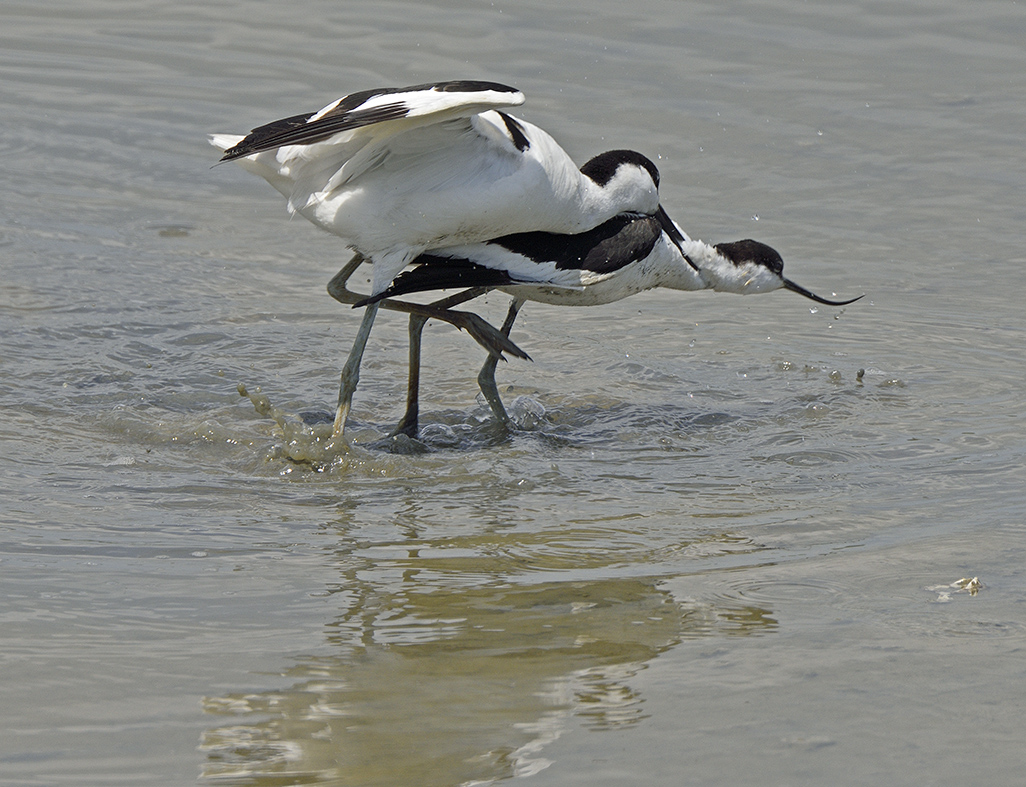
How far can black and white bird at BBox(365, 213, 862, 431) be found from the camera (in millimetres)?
6059

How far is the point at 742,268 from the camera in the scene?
23.6 ft

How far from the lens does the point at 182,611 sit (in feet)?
13.5

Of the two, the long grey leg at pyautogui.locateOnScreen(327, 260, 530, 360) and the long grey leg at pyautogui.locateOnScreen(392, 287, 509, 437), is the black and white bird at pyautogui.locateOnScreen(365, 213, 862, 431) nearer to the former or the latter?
the long grey leg at pyautogui.locateOnScreen(392, 287, 509, 437)

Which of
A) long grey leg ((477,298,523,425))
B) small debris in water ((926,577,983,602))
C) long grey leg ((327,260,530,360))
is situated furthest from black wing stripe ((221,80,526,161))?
small debris in water ((926,577,983,602))

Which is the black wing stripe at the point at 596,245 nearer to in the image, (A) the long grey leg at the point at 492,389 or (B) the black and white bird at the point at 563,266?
(B) the black and white bird at the point at 563,266

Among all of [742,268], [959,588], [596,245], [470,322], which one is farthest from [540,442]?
[959,588]

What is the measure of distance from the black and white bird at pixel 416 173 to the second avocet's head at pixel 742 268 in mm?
1143

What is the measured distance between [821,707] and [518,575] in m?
1.30

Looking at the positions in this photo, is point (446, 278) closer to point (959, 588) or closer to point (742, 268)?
point (742, 268)

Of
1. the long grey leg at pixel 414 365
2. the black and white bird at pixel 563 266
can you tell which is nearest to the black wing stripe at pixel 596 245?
the black and white bird at pixel 563 266

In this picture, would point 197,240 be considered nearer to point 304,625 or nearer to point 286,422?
point 286,422

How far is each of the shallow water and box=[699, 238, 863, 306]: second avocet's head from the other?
1.59 feet

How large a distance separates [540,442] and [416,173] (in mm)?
1412

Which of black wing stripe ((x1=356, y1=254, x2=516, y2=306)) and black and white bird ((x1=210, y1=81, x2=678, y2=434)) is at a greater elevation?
black and white bird ((x1=210, y1=81, x2=678, y2=434))
